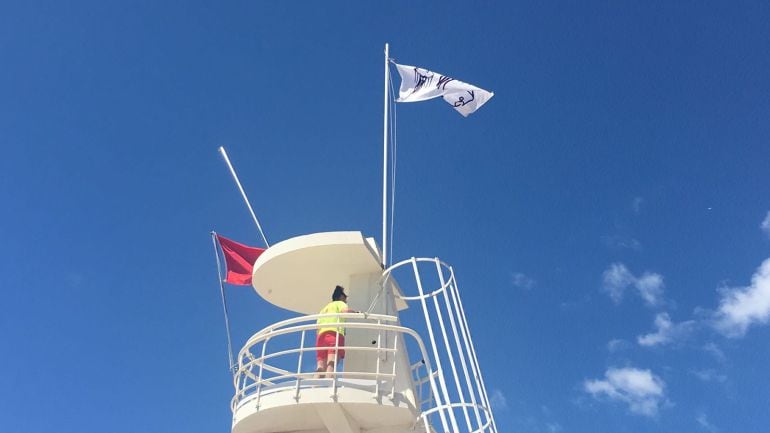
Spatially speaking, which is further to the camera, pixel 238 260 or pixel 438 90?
pixel 438 90

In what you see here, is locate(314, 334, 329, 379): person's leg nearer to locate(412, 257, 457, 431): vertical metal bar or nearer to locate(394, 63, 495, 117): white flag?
locate(412, 257, 457, 431): vertical metal bar

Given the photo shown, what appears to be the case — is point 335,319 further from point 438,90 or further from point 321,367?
point 438,90

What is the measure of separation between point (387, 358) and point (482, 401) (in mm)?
1800

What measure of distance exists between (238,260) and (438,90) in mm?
6405

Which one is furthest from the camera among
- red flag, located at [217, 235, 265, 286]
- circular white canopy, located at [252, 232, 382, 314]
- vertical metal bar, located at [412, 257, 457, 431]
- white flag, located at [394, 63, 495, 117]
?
white flag, located at [394, 63, 495, 117]

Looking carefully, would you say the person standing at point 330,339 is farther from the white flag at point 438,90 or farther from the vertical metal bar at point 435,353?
the white flag at point 438,90

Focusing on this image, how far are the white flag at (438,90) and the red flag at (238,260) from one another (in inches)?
210

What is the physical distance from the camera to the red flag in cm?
1472

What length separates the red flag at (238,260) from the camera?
14719 mm

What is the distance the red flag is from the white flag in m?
5.33

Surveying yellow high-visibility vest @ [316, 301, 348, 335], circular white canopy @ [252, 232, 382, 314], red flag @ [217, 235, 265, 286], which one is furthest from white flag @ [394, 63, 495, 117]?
yellow high-visibility vest @ [316, 301, 348, 335]

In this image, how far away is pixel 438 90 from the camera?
15492 millimetres

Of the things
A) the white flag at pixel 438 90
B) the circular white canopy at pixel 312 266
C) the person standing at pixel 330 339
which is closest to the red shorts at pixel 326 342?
the person standing at pixel 330 339

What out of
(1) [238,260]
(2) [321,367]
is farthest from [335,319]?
(1) [238,260]
